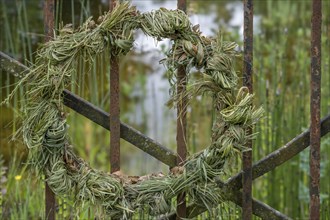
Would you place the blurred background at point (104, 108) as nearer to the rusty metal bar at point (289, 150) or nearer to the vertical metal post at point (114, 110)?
the vertical metal post at point (114, 110)

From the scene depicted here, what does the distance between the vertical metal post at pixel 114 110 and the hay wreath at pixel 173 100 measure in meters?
0.05

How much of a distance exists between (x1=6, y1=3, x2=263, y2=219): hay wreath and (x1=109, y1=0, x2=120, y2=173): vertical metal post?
0.05 metres

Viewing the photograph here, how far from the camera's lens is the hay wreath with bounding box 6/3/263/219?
1911 millimetres

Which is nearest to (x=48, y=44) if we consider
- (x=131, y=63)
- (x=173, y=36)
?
(x=173, y=36)

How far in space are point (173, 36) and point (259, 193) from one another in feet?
4.38

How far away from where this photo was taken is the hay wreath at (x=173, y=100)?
1.91m

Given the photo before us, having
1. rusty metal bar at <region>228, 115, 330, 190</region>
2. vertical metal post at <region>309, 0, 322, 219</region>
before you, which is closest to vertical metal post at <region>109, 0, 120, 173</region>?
rusty metal bar at <region>228, 115, 330, 190</region>

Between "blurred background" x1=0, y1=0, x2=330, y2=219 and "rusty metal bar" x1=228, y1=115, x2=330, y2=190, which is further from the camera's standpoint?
"blurred background" x1=0, y1=0, x2=330, y2=219

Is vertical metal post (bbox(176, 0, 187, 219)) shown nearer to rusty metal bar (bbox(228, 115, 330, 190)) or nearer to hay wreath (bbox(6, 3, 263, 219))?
hay wreath (bbox(6, 3, 263, 219))

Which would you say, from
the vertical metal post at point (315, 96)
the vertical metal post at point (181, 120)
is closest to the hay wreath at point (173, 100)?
the vertical metal post at point (181, 120)

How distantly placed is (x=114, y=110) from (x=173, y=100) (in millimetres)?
168

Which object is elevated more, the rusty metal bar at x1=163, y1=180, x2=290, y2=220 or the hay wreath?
the hay wreath

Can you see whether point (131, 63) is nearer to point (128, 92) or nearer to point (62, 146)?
point (128, 92)

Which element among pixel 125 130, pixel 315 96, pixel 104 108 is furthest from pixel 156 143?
pixel 104 108
